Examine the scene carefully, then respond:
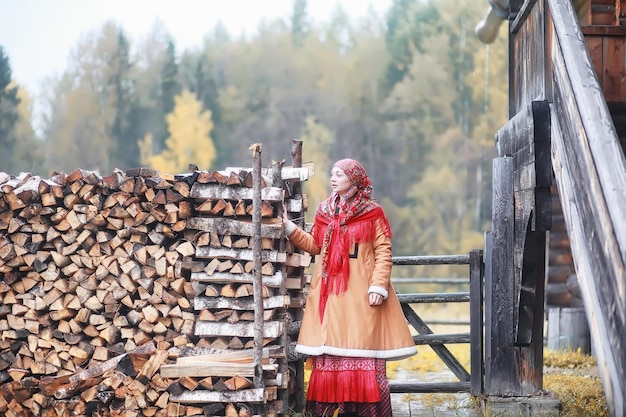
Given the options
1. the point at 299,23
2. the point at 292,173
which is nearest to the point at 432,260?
the point at 292,173

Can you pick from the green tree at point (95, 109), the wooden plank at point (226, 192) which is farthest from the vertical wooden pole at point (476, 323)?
the green tree at point (95, 109)

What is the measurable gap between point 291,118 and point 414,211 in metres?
5.35

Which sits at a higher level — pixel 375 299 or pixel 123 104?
pixel 123 104

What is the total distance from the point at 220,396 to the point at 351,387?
0.90m

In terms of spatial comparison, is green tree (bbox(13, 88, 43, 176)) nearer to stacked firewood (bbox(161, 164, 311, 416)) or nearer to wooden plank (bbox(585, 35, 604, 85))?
stacked firewood (bbox(161, 164, 311, 416))

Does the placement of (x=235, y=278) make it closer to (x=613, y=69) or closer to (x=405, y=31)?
(x=613, y=69)

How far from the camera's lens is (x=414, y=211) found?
30172mm

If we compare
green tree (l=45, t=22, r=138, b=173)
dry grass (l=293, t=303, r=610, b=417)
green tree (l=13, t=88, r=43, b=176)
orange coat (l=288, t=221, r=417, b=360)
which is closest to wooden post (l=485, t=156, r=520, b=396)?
dry grass (l=293, t=303, r=610, b=417)

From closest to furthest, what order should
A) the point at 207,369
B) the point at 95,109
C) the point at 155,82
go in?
the point at 207,369
the point at 95,109
the point at 155,82

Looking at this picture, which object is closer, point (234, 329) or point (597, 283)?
point (597, 283)

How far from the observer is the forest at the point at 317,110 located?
97.7ft

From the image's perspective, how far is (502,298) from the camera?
6848mm

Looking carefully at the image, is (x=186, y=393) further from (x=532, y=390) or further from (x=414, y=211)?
(x=414, y=211)

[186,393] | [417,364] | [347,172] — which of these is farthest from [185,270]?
[417,364]
